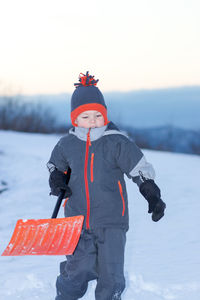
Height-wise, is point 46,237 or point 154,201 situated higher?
point 154,201

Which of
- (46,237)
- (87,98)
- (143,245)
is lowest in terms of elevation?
(143,245)

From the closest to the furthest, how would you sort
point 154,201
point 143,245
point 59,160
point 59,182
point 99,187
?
point 154,201 < point 99,187 < point 59,182 < point 59,160 < point 143,245

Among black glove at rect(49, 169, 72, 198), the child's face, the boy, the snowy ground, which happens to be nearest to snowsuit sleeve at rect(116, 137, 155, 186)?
the boy

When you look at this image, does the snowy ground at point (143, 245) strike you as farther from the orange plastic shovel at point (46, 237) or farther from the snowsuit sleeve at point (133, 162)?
the snowsuit sleeve at point (133, 162)

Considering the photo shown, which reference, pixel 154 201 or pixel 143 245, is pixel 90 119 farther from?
pixel 143 245

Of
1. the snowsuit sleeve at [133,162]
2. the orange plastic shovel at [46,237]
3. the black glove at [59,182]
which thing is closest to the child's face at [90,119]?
the snowsuit sleeve at [133,162]

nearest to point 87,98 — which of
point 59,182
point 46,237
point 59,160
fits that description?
point 59,160

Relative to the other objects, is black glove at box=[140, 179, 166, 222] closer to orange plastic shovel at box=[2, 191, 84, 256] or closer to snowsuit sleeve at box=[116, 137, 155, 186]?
snowsuit sleeve at box=[116, 137, 155, 186]

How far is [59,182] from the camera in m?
2.56

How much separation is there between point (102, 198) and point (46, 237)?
0.43m

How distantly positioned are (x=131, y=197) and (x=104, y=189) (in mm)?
3510

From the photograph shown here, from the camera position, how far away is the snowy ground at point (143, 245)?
300cm

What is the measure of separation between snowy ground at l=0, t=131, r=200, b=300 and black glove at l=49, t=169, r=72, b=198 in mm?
853

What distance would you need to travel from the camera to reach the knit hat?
2.57m
